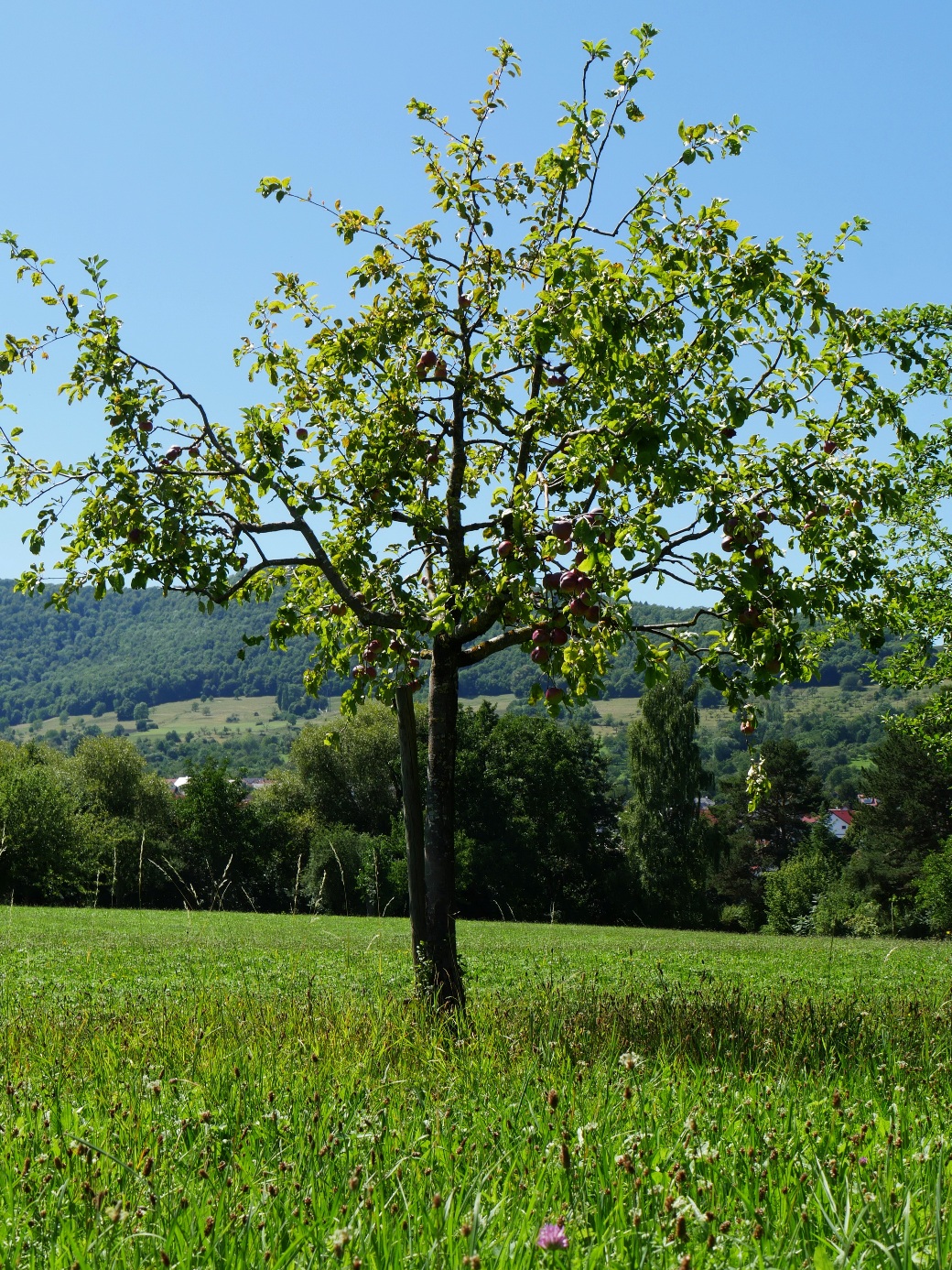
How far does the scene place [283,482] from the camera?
7.20 metres

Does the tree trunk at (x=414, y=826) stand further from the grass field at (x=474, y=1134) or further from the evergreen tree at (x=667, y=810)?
the evergreen tree at (x=667, y=810)

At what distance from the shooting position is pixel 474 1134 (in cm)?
379

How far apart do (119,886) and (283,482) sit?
114ft

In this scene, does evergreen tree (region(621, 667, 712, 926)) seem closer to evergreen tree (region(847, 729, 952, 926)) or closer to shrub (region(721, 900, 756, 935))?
evergreen tree (region(847, 729, 952, 926))

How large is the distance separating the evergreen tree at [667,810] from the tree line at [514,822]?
0.07 meters

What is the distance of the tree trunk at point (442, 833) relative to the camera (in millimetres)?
7859

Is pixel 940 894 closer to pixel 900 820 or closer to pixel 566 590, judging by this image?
pixel 900 820

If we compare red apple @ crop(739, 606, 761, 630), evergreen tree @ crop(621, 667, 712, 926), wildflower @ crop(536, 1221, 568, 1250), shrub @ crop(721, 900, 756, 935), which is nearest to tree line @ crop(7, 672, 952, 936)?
evergreen tree @ crop(621, 667, 712, 926)

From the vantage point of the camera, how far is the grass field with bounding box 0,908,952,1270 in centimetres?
264

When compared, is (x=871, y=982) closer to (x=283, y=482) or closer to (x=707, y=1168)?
(x=283, y=482)

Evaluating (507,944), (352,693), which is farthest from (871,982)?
(352,693)

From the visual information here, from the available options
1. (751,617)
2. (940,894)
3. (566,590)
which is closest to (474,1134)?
(566,590)

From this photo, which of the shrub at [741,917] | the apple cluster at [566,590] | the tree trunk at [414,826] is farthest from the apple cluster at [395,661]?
the shrub at [741,917]

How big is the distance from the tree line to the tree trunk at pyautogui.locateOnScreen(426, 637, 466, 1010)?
3709cm
